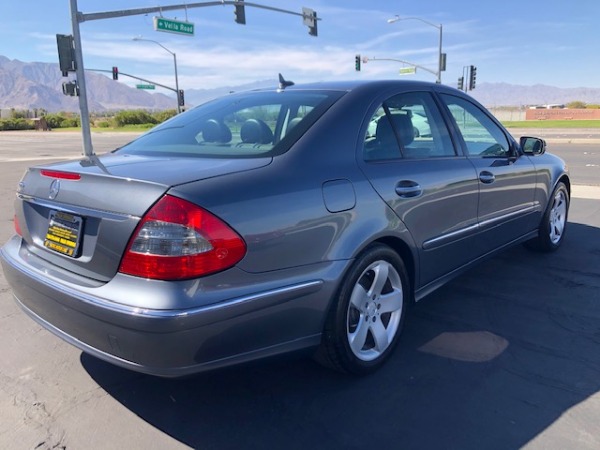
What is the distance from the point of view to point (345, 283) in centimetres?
260

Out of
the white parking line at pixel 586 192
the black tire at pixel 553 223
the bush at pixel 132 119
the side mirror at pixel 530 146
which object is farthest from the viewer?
the bush at pixel 132 119

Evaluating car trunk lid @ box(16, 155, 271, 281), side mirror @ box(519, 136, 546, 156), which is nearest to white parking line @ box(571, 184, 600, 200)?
side mirror @ box(519, 136, 546, 156)

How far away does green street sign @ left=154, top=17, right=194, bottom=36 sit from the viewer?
19.8 m

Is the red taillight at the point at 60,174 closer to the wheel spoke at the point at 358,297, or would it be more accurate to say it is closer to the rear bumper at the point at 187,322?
the rear bumper at the point at 187,322

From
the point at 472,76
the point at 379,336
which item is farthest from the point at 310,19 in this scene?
the point at 379,336

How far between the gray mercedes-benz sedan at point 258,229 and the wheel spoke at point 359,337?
1cm

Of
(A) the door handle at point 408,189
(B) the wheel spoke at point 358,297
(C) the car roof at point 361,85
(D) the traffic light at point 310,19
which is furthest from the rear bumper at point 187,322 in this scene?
(D) the traffic light at point 310,19

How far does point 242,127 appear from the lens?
306cm

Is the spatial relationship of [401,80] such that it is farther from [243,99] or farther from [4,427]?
[4,427]

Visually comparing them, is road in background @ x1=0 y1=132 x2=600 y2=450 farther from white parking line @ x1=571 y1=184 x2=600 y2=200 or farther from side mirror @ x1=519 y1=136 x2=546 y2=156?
white parking line @ x1=571 y1=184 x2=600 y2=200

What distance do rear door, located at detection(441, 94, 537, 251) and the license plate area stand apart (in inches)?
104

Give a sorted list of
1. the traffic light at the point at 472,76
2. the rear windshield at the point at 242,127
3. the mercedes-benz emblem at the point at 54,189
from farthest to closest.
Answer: the traffic light at the point at 472,76 < the rear windshield at the point at 242,127 < the mercedes-benz emblem at the point at 54,189

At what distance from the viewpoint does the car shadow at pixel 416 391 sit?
2389 millimetres

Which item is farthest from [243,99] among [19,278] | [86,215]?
[19,278]
